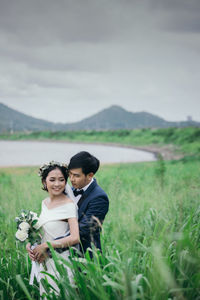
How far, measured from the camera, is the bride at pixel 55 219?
241 cm

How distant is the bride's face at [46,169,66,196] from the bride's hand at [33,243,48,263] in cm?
44

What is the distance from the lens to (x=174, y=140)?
35.2 meters

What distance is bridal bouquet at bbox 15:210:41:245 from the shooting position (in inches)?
97.2

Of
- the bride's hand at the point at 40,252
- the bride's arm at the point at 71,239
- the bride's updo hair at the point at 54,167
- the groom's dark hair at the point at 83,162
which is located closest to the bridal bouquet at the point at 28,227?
the bride's hand at the point at 40,252

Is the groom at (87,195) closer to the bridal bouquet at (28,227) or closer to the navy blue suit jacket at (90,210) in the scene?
the navy blue suit jacket at (90,210)

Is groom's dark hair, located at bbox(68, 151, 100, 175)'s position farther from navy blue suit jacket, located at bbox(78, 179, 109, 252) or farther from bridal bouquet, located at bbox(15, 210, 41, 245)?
bridal bouquet, located at bbox(15, 210, 41, 245)

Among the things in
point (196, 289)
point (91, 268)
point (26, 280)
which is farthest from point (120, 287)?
point (26, 280)

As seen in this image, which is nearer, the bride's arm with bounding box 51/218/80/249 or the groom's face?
the bride's arm with bounding box 51/218/80/249

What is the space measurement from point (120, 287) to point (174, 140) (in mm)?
34474

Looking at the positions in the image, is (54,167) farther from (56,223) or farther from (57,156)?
(57,156)

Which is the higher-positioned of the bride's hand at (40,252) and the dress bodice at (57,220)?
the dress bodice at (57,220)

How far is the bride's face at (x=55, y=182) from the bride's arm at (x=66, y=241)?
27 cm

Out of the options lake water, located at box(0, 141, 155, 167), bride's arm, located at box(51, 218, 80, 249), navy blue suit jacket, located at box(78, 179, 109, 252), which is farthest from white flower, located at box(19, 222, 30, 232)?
lake water, located at box(0, 141, 155, 167)

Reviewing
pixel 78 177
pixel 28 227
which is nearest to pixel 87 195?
pixel 78 177
